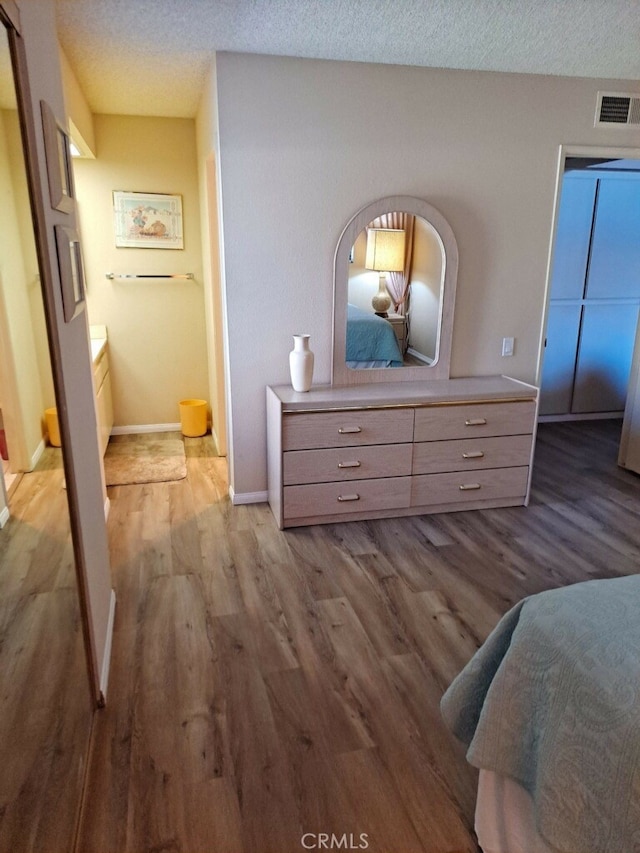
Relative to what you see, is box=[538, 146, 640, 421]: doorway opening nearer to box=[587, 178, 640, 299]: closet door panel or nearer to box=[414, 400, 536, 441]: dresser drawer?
box=[587, 178, 640, 299]: closet door panel

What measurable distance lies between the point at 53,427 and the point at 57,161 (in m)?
0.80

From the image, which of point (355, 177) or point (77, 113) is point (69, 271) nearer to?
point (355, 177)

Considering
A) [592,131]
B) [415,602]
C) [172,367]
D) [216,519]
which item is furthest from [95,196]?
[415,602]

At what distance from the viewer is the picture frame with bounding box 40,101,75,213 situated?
1.55 metres

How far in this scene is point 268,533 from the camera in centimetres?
317

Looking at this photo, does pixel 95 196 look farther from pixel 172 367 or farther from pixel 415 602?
pixel 415 602

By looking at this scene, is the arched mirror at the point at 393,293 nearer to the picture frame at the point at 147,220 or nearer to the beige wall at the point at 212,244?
the beige wall at the point at 212,244

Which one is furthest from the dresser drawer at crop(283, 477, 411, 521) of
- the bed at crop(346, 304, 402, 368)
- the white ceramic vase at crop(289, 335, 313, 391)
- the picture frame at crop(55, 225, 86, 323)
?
the picture frame at crop(55, 225, 86, 323)

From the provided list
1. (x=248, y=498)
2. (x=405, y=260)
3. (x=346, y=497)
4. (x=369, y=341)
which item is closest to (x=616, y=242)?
(x=405, y=260)

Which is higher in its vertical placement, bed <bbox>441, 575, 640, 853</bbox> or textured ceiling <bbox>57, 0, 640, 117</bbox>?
textured ceiling <bbox>57, 0, 640, 117</bbox>

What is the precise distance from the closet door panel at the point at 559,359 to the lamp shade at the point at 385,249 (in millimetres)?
2282

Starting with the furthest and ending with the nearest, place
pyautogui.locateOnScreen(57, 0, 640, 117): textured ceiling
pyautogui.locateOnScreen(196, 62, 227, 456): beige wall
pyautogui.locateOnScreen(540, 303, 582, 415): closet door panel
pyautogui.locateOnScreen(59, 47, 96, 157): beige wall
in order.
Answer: pyautogui.locateOnScreen(540, 303, 582, 415): closet door panel
pyautogui.locateOnScreen(196, 62, 227, 456): beige wall
pyautogui.locateOnScreen(59, 47, 96, 157): beige wall
pyautogui.locateOnScreen(57, 0, 640, 117): textured ceiling

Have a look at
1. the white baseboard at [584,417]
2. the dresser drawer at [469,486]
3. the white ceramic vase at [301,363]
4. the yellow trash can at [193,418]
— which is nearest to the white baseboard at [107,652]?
the white ceramic vase at [301,363]

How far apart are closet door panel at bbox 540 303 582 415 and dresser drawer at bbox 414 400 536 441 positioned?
6.38 ft
